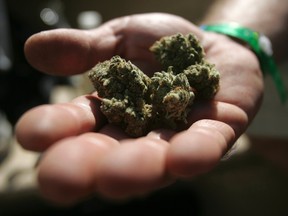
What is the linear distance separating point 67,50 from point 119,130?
0.33m

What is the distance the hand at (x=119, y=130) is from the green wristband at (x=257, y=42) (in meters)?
0.04

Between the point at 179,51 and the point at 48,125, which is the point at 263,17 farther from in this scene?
the point at 48,125

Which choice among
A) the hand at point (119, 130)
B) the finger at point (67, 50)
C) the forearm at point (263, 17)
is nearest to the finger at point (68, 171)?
the hand at point (119, 130)

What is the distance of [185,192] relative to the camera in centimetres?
243

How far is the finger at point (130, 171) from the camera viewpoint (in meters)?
0.89

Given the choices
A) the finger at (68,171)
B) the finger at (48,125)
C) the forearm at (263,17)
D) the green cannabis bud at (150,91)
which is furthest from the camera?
the forearm at (263,17)

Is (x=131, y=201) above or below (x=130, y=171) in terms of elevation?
below

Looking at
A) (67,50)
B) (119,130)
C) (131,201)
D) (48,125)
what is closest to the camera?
(48,125)

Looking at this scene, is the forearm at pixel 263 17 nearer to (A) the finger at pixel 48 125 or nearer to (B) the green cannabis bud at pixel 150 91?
(B) the green cannabis bud at pixel 150 91

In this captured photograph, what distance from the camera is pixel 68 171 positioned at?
0.89 metres

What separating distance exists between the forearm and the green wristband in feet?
0.25

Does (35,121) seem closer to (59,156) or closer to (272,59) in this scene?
(59,156)

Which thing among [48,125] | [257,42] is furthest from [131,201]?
[48,125]

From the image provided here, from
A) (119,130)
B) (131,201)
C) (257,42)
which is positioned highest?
(257,42)
